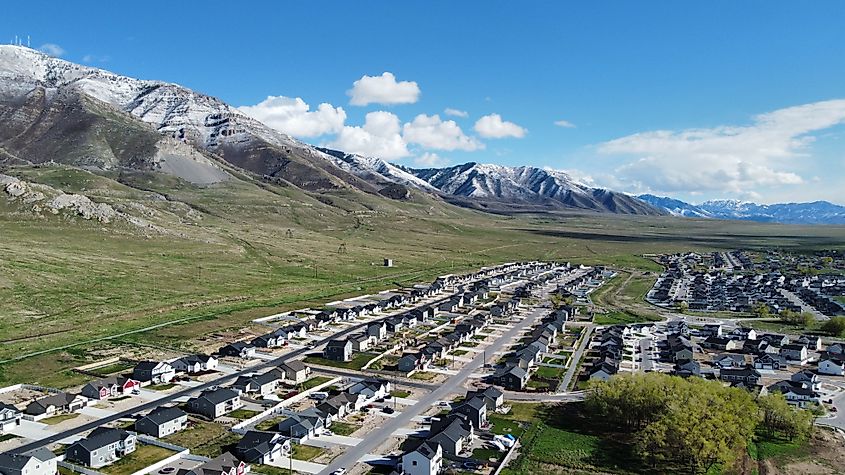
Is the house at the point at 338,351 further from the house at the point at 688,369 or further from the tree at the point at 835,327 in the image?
the tree at the point at 835,327

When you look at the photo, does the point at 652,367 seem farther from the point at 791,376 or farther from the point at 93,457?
the point at 93,457

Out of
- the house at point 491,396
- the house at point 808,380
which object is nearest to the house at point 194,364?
the house at point 491,396

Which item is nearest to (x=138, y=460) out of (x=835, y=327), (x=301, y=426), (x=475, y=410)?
(x=301, y=426)

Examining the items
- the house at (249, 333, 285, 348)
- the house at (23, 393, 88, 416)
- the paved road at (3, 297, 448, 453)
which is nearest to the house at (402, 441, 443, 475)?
the paved road at (3, 297, 448, 453)

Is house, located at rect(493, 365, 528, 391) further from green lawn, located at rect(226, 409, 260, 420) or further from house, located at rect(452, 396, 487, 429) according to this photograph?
green lawn, located at rect(226, 409, 260, 420)

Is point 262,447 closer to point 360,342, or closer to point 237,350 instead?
point 237,350

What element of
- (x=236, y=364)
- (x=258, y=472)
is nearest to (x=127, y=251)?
(x=236, y=364)
